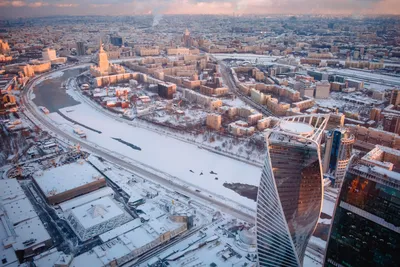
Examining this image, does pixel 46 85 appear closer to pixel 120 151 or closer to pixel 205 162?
pixel 120 151

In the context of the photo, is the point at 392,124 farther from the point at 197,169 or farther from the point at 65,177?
the point at 65,177

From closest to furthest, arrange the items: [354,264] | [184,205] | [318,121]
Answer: [354,264] < [318,121] < [184,205]

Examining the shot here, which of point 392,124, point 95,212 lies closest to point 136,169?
point 95,212

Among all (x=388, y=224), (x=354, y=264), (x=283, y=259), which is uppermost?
(x=388, y=224)

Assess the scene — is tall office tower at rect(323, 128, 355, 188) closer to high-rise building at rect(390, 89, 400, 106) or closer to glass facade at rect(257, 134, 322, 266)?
glass facade at rect(257, 134, 322, 266)

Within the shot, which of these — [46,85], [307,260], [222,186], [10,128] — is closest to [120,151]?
[222,186]
